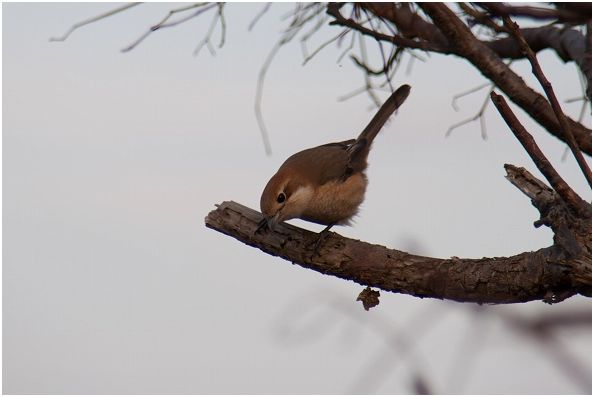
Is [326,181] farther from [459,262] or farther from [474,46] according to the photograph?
[474,46]

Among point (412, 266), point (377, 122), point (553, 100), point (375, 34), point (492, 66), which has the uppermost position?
point (377, 122)

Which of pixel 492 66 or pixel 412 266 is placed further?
pixel 412 266

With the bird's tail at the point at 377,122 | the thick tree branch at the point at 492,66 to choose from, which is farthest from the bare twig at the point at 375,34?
the bird's tail at the point at 377,122

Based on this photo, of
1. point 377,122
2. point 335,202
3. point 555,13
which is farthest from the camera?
point 377,122

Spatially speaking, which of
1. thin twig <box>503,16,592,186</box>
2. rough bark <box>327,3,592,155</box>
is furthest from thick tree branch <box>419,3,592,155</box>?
thin twig <box>503,16,592,186</box>

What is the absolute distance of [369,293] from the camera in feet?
11.5

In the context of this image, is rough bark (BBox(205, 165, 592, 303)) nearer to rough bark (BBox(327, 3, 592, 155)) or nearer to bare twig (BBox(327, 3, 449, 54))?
rough bark (BBox(327, 3, 592, 155))

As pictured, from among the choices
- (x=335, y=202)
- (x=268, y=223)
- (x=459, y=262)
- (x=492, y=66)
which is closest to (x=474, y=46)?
(x=492, y=66)

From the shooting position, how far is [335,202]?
4.86 m

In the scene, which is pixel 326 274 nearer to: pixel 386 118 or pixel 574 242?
pixel 574 242

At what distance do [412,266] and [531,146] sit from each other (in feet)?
3.27

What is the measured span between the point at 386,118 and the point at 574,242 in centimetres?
282

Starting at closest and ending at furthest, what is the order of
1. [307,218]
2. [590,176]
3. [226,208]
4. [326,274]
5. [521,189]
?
[590,176] → [521,189] → [326,274] → [226,208] → [307,218]

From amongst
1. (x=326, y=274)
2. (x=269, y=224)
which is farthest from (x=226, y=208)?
(x=326, y=274)
